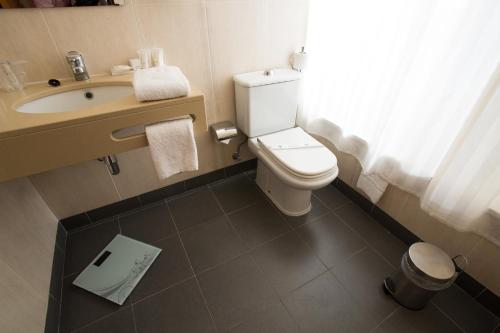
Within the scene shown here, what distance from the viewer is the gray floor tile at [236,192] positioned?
5.29 ft

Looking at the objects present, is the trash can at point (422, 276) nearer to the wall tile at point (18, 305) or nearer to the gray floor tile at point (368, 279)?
the gray floor tile at point (368, 279)

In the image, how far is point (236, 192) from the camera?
5.62 ft

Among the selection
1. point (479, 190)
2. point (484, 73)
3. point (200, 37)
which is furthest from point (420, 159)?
point (200, 37)

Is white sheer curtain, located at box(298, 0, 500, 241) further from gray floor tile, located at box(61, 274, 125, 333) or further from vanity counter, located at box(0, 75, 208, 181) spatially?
gray floor tile, located at box(61, 274, 125, 333)

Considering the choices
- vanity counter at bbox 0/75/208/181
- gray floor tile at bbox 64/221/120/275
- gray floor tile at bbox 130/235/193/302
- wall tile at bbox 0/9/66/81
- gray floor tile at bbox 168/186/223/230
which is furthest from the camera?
gray floor tile at bbox 168/186/223/230

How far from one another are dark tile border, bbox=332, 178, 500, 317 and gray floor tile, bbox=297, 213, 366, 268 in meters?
0.20

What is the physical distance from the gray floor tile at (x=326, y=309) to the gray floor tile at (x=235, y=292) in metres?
0.12

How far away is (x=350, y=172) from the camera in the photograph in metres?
1.58

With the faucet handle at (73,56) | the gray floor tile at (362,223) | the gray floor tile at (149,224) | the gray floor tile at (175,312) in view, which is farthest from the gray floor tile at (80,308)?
the gray floor tile at (362,223)

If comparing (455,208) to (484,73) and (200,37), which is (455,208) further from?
(200,37)

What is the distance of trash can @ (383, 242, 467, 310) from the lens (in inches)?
37.5

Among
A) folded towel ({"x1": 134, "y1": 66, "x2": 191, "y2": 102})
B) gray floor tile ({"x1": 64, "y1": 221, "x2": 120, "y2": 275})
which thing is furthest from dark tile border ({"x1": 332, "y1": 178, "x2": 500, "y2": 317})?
gray floor tile ({"x1": 64, "y1": 221, "x2": 120, "y2": 275})

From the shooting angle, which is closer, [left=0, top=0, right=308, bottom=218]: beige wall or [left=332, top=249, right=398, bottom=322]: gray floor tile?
[left=0, top=0, right=308, bottom=218]: beige wall

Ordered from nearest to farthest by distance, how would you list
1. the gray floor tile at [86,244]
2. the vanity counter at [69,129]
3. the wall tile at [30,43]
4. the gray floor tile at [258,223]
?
the vanity counter at [69,129], the wall tile at [30,43], the gray floor tile at [86,244], the gray floor tile at [258,223]
